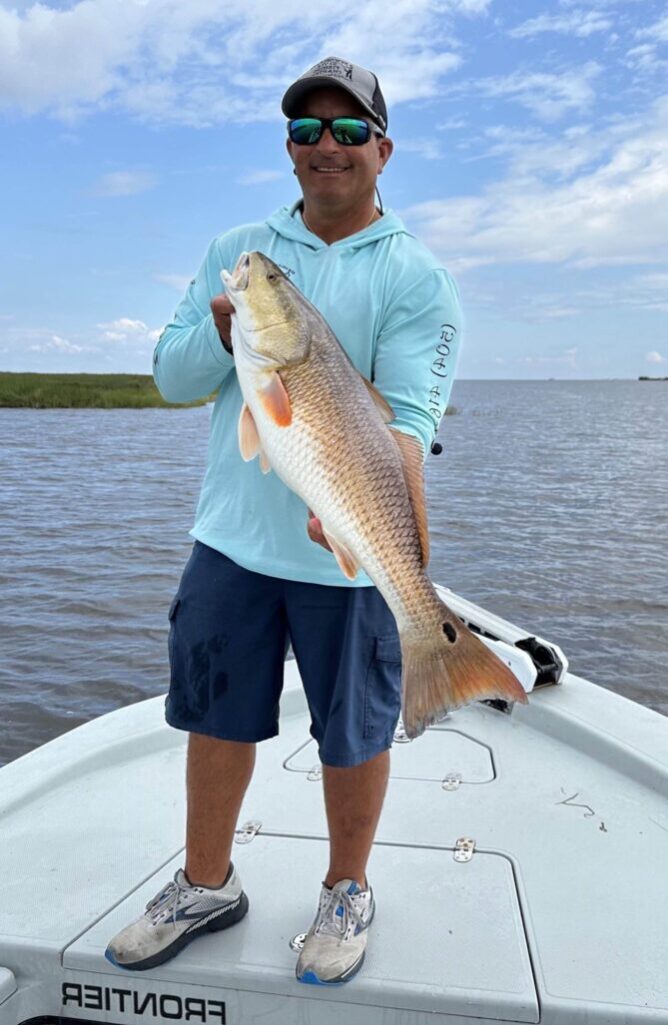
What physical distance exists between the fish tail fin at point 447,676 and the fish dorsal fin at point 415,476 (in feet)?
0.75

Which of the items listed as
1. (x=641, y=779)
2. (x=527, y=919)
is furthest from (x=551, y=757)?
(x=527, y=919)

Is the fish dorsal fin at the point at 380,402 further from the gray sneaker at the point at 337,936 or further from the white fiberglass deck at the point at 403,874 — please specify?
the white fiberglass deck at the point at 403,874

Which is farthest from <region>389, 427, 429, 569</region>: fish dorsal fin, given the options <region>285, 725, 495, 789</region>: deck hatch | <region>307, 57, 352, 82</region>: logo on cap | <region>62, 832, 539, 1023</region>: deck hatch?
<region>285, 725, 495, 789</region>: deck hatch

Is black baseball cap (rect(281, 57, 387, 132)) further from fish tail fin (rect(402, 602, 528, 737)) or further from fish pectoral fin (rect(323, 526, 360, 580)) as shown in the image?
fish tail fin (rect(402, 602, 528, 737))

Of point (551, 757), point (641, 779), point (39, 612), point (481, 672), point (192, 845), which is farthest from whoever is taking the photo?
point (39, 612)

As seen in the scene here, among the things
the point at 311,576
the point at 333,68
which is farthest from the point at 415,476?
the point at 333,68

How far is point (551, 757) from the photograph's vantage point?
4.17m

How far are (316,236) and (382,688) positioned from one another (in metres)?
1.48

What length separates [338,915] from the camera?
2699 mm

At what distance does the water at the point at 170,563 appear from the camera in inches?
337

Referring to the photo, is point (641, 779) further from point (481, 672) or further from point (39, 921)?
point (39, 921)

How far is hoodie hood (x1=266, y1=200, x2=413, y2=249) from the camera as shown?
9.07 ft

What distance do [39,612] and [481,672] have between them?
8832 mm

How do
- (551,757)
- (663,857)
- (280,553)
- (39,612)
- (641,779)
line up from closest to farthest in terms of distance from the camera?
1. (280,553)
2. (663,857)
3. (641,779)
4. (551,757)
5. (39,612)
